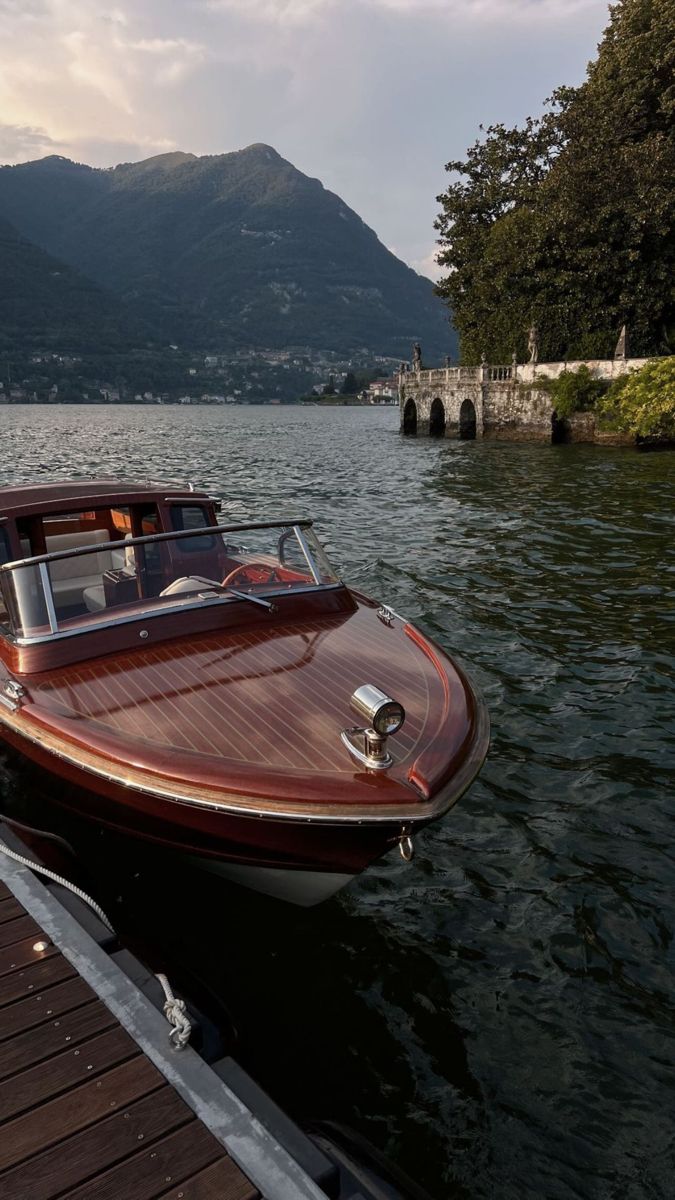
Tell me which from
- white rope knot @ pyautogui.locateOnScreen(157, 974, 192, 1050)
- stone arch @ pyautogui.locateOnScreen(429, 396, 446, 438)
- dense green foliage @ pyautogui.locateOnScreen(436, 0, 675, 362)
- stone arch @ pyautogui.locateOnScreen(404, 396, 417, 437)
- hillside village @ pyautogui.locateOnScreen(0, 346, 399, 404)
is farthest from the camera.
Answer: hillside village @ pyautogui.locateOnScreen(0, 346, 399, 404)

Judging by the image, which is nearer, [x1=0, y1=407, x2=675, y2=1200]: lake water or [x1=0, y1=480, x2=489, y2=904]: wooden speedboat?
[x1=0, y1=407, x2=675, y2=1200]: lake water

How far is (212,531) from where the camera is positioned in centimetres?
601

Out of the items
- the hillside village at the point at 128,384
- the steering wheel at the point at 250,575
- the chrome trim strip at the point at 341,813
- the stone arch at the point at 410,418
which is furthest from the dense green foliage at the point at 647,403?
the hillside village at the point at 128,384

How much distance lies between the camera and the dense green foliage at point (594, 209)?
36875 millimetres

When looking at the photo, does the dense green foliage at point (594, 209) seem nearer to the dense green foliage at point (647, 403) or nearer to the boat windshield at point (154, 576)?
the dense green foliage at point (647, 403)

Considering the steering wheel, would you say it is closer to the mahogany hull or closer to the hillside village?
the mahogany hull

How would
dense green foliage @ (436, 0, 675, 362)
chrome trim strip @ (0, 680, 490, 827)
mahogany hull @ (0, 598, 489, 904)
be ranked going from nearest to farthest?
1. chrome trim strip @ (0, 680, 490, 827)
2. mahogany hull @ (0, 598, 489, 904)
3. dense green foliage @ (436, 0, 675, 362)

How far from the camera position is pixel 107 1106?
8.88ft

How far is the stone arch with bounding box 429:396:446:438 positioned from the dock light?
4730cm

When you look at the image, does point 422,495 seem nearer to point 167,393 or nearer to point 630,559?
point 630,559

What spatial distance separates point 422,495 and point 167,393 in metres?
173

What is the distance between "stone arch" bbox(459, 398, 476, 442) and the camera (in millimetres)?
45938

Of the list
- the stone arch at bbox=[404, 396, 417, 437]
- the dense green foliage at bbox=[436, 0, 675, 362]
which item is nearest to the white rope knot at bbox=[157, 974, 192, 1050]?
the dense green foliage at bbox=[436, 0, 675, 362]

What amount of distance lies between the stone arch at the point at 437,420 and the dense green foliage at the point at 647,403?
53.1 ft
